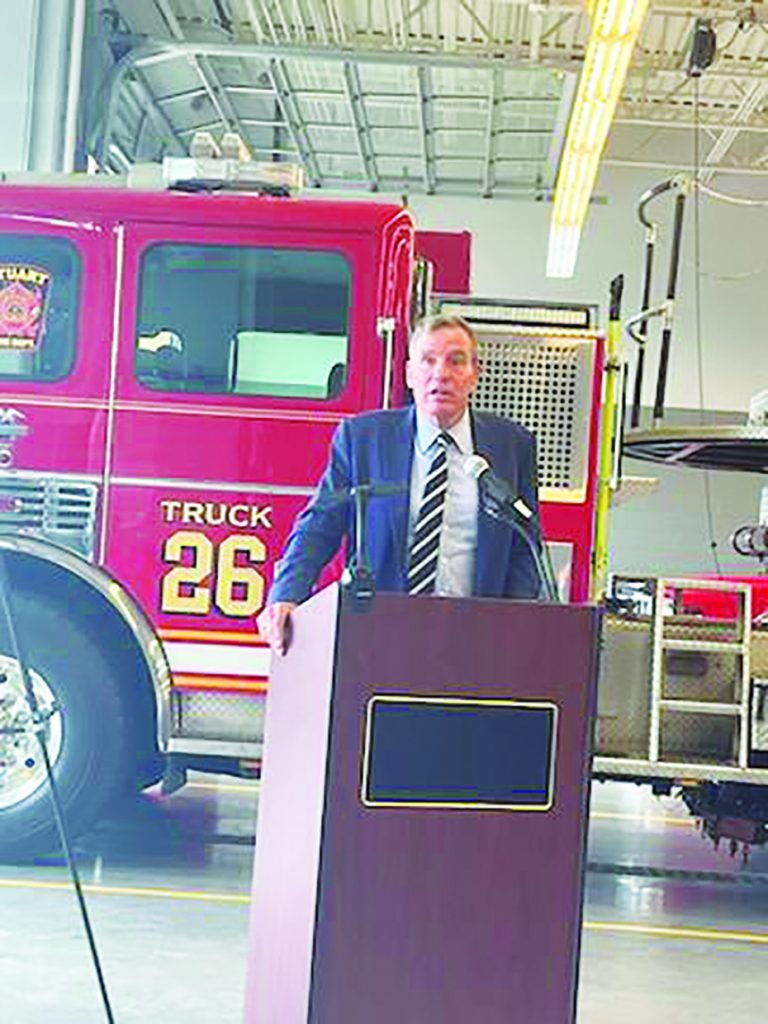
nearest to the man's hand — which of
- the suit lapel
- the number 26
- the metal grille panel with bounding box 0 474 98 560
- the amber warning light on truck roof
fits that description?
the suit lapel

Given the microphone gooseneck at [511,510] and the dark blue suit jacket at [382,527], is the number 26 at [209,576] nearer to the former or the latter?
the dark blue suit jacket at [382,527]

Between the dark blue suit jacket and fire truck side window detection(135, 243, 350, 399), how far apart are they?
7.38ft

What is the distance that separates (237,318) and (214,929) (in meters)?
2.13

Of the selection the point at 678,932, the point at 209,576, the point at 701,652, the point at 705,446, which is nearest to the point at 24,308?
the point at 209,576

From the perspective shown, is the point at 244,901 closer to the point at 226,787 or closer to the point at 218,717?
the point at 218,717

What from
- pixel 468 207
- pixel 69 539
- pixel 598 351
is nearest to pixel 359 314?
pixel 598 351

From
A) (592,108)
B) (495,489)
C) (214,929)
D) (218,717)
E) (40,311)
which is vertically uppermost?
(592,108)

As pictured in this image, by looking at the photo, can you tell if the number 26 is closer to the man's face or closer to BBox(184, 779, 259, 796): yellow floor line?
the man's face

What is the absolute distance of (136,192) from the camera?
589 cm

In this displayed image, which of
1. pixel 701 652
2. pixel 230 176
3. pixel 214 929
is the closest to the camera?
pixel 214 929

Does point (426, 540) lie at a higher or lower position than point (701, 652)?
higher

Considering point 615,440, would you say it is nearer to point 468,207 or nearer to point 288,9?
point 288,9

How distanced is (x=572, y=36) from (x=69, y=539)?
27.0ft

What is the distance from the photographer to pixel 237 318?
5738mm
